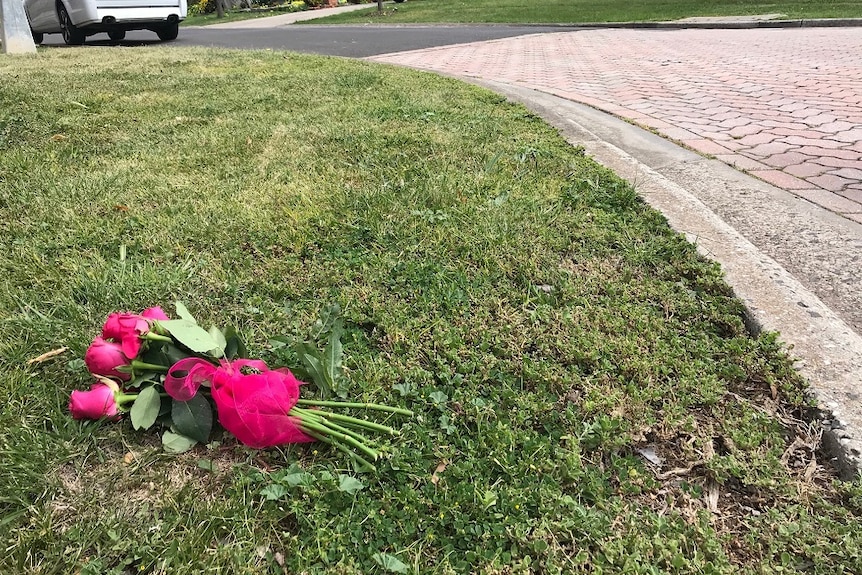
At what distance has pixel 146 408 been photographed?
1.38 m

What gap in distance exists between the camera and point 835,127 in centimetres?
392

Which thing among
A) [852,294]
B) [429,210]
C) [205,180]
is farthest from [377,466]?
[205,180]

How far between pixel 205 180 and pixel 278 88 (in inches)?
101

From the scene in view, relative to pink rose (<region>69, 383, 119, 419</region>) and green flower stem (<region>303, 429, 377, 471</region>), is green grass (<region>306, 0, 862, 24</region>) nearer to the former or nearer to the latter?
green flower stem (<region>303, 429, 377, 471</region>)

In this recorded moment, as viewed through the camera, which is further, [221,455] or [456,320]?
[456,320]

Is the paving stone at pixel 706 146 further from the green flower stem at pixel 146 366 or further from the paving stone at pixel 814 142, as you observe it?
the green flower stem at pixel 146 366

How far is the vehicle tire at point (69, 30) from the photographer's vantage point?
9383 millimetres

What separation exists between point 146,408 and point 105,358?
160 mm

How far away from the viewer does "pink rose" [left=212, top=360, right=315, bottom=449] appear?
131 cm

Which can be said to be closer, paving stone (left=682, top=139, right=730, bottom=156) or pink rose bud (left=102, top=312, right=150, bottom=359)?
pink rose bud (left=102, top=312, right=150, bottom=359)

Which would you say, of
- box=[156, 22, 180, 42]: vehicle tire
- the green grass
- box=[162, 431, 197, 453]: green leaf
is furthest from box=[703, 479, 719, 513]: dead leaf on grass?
the green grass

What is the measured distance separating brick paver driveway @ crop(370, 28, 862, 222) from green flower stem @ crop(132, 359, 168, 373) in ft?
9.57

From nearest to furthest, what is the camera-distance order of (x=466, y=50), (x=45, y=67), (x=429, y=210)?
(x=429, y=210) → (x=45, y=67) → (x=466, y=50)

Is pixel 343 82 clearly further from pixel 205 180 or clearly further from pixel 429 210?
pixel 429 210
